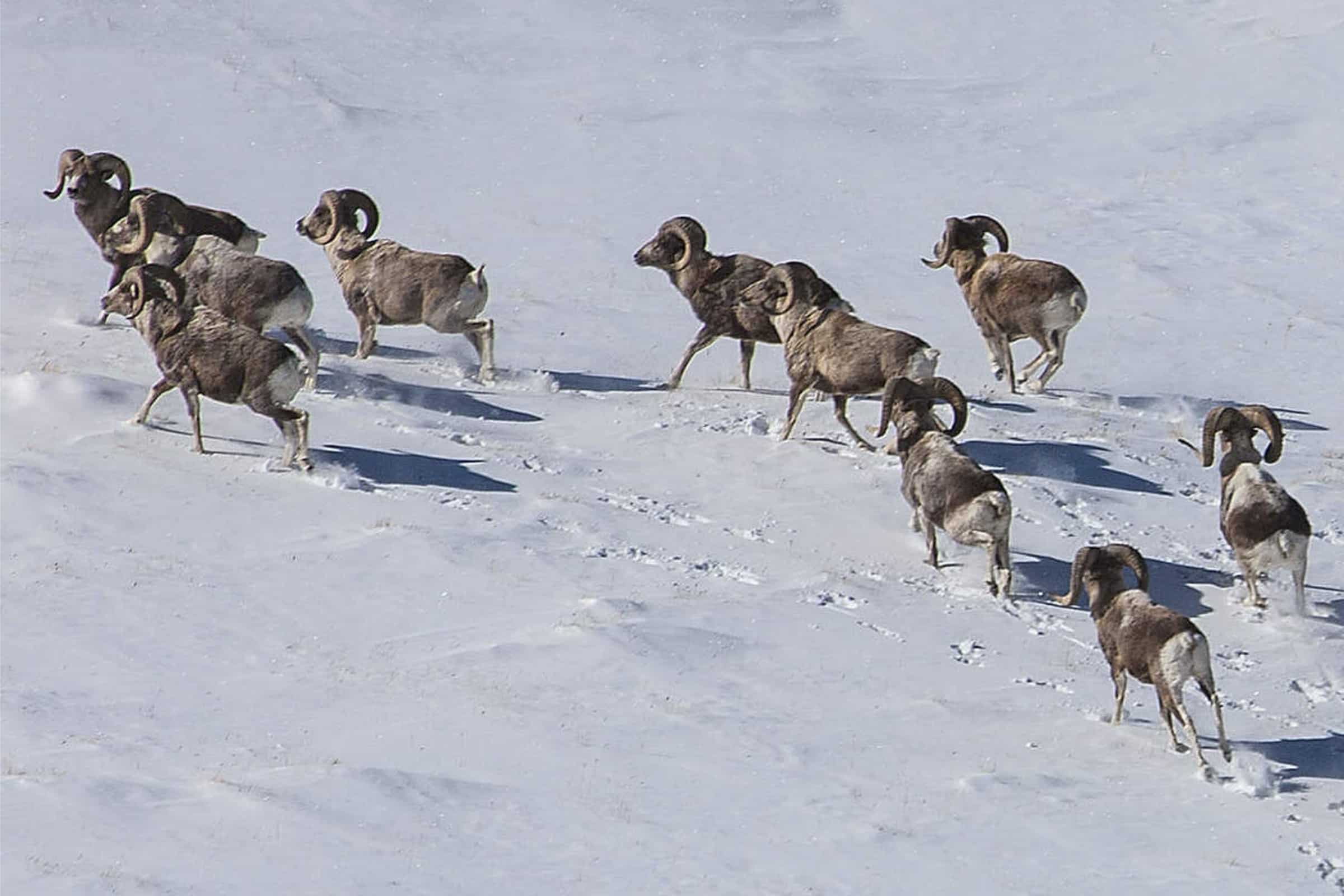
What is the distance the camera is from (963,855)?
11320 mm

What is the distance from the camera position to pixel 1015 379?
68.1 ft

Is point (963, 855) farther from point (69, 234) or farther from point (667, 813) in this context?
point (69, 234)

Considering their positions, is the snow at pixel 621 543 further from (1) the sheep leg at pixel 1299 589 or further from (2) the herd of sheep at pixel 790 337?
(2) the herd of sheep at pixel 790 337

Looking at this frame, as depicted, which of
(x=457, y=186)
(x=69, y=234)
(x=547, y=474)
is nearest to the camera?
(x=547, y=474)

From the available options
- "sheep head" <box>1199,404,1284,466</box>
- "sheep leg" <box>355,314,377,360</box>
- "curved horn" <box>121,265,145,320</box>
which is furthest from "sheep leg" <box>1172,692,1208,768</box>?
"sheep leg" <box>355,314,377,360</box>

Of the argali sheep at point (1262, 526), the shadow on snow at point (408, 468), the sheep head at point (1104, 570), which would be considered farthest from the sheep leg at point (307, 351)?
the argali sheep at point (1262, 526)

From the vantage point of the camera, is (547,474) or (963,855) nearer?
(963,855)

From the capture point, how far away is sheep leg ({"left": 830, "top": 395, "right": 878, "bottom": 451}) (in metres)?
18.0

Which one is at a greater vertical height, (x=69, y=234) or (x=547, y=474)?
(x=69, y=234)

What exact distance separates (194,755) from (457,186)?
17.3 m

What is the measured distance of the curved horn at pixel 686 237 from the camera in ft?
67.0

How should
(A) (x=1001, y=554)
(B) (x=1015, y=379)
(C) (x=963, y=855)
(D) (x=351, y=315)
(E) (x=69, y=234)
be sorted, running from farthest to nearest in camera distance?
(E) (x=69, y=234)
(D) (x=351, y=315)
(B) (x=1015, y=379)
(A) (x=1001, y=554)
(C) (x=963, y=855)

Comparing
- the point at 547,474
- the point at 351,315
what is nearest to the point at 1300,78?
the point at 351,315

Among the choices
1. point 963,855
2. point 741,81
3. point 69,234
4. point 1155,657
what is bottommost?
point 963,855
